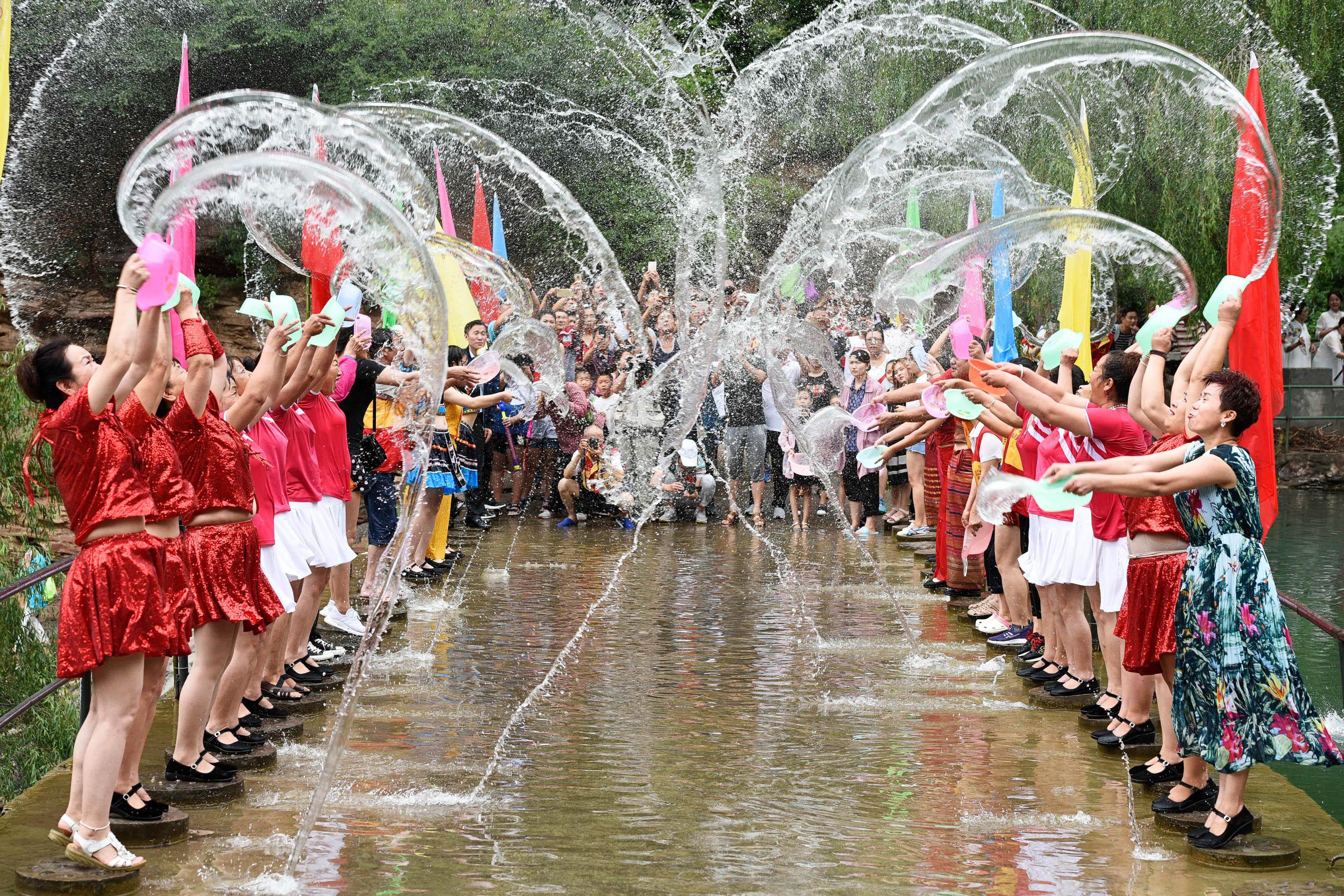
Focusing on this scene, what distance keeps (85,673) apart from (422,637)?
14.7ft

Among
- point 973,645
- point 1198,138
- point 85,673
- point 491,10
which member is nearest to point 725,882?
point 85,673

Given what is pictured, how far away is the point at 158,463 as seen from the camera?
5.14 m

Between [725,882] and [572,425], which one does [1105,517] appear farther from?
[572,425]

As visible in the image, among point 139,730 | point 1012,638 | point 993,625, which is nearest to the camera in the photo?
point 139,730

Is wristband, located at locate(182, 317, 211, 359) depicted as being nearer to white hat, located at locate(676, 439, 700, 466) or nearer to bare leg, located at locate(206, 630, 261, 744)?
bare leg, located at locate(206, 630, 261, 744)

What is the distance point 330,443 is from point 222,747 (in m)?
2.37

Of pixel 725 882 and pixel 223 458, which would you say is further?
pixel 223 458

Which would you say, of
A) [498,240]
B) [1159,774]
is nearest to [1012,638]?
[1159,774]

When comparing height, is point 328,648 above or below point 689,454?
below

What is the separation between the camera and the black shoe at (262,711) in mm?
6980

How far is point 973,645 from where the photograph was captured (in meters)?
9.33

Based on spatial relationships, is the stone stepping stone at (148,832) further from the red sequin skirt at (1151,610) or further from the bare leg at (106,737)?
the red sequin skirt at (1151,610)

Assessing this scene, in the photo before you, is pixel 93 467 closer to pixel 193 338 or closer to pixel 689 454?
pixel 193 338

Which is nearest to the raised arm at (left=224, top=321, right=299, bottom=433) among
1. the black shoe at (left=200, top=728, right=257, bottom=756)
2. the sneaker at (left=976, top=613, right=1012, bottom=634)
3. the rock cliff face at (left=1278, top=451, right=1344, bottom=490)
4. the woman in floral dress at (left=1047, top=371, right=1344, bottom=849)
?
the black shoe at (left=200, top=728, right=257, bottom=756)
